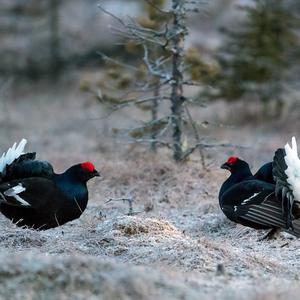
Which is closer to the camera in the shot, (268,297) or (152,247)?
(268,297)

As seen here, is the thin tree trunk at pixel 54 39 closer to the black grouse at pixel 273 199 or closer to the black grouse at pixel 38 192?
the black grouse at pixel 38 192

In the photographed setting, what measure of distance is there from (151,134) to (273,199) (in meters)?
5.17

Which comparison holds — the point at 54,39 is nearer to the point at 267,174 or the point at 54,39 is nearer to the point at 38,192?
the point at 267,174

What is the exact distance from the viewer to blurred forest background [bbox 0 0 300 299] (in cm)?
570

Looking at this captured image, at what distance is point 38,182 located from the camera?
8172 millimetres

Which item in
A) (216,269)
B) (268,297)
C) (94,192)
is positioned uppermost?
(268,297)

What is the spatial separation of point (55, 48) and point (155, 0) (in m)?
14.1

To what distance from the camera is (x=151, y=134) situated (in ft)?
43.4

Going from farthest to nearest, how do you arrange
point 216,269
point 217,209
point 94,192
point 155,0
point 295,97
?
point 295,97
point 155,0
point 94,192
point 217,209
point 216,269

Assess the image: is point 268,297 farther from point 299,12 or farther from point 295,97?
point 295,97

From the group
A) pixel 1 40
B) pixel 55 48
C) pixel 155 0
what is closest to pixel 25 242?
pixel 155 0

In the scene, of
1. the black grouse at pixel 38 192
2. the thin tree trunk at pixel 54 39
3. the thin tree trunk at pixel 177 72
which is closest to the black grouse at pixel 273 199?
the black grouse at pixel 38 192

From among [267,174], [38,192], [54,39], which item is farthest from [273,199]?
[54,39]

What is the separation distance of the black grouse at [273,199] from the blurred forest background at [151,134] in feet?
0.87
